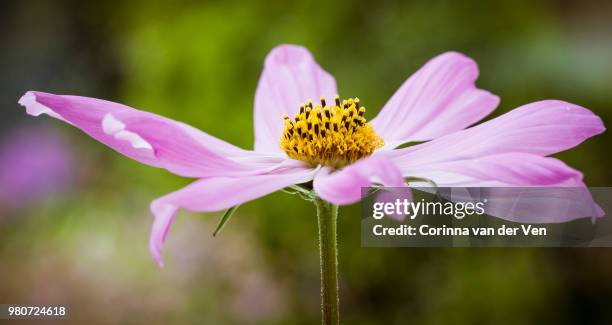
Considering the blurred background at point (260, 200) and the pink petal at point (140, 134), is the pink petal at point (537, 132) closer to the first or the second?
the pink petal at point (140, 134)

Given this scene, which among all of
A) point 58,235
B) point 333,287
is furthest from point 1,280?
point 333,287

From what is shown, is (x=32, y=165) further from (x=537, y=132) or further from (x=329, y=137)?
(x=537, y=132)

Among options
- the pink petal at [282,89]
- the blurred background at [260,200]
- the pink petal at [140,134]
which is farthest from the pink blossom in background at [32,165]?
the pink petal at [140,134]

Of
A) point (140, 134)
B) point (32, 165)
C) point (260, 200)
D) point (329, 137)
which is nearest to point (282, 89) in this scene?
point (329, 137)

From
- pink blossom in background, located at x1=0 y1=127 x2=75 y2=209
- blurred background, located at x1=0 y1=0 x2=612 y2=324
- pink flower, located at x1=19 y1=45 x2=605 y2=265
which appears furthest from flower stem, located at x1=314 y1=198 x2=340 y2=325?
pink blossom in background, located at x1=0 y1=127 x2=75 y2=209

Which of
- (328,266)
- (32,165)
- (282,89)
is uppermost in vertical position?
(32,165)

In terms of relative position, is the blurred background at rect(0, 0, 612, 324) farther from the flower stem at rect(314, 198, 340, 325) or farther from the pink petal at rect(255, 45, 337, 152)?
the flower stem at rect(314, 198, 340, 325)

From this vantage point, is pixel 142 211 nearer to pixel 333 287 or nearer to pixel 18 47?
pixel 18 47
